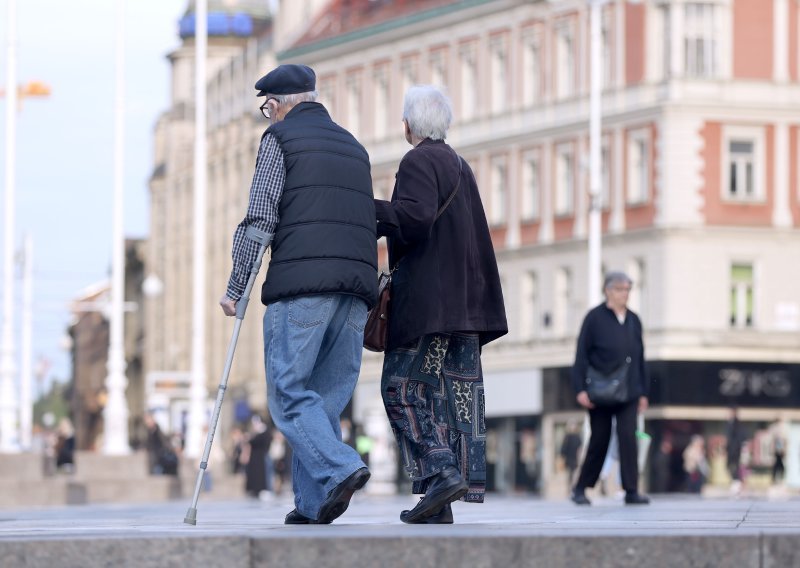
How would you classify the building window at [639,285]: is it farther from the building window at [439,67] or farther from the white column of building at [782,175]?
the building window at [439,67]

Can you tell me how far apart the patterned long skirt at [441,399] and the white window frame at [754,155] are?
179 ft

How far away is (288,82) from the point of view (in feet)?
41.3

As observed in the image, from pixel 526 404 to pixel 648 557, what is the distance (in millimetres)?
61116

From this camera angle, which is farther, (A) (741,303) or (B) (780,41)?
(B) (780,41)

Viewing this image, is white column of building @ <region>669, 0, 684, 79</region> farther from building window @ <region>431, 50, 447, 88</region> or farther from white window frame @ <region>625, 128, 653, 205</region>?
building window @ <region>431, 50, 447, 88</region>

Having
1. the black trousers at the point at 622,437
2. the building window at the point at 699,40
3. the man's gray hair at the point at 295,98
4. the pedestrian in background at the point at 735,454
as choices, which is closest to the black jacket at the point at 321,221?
the man's gray hair at the point at 295,98

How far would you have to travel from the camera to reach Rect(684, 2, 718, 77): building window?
220 feet

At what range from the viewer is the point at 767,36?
220ft

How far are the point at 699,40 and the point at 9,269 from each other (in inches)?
1065

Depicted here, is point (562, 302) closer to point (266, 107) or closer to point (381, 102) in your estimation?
point (381, 102)

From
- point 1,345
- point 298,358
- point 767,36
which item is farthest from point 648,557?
point 767,36

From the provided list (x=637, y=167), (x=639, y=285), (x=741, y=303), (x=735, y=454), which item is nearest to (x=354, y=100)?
(x=637, y=167)

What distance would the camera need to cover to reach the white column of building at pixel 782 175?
66750mm

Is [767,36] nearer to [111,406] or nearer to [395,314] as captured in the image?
[111,406]
